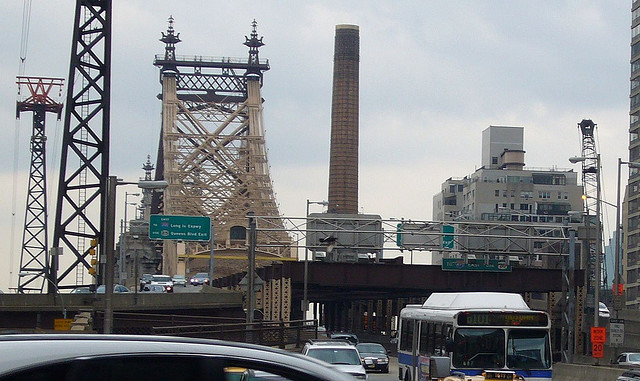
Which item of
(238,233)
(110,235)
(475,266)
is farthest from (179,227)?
(238,233)

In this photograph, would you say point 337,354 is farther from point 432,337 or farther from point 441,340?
point 441,340

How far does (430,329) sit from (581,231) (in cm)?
2640

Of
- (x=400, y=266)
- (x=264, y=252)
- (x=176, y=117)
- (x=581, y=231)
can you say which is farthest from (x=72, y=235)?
(x=176, y=117)

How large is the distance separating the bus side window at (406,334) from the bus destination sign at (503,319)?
17.9 feet

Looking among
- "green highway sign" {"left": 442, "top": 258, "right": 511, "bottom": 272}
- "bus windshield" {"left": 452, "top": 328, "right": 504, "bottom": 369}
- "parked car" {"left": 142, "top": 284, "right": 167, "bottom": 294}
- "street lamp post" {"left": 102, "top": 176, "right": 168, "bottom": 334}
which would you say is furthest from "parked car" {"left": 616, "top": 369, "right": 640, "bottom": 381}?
"parked car" {"left": 142, "top": 284, "right": 167, "bottom": 294}

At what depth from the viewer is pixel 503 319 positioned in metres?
20.8

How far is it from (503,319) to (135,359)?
15.8 meters

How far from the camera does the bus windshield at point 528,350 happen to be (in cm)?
2056

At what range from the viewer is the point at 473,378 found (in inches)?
723

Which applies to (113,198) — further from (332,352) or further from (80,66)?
(80,66)

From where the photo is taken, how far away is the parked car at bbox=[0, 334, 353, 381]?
216 inches

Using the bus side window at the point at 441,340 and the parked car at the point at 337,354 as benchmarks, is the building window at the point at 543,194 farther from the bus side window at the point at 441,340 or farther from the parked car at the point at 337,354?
the bus side window at the point at 441,340

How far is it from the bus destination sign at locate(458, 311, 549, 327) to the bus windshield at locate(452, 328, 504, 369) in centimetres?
13

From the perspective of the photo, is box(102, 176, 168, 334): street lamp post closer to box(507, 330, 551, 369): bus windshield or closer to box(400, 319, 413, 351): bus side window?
box(400, 319, 413, 351): bus side window
